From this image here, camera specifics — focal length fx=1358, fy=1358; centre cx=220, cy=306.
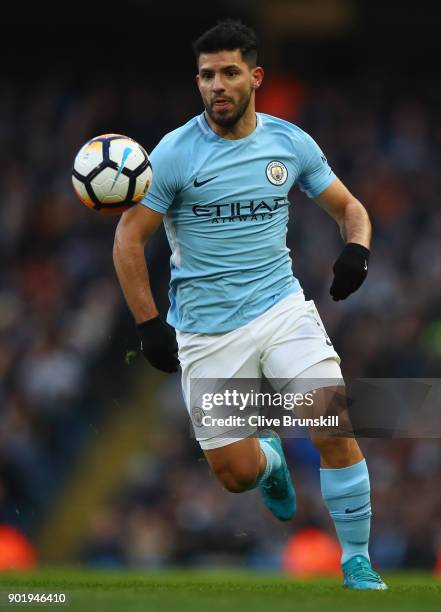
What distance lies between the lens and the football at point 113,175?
6.39 metres

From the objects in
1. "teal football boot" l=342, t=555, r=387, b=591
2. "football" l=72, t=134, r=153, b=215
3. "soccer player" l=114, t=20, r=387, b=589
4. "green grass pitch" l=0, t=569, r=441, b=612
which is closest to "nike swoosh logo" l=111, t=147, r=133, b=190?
"football" l=72, t=134, r=153, b=215

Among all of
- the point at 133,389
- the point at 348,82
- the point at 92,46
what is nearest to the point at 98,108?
the point at 92,46

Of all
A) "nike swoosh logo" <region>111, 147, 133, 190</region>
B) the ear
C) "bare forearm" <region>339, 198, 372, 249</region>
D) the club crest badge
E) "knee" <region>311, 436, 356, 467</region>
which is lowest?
"knee" <region>311, 436, 356, 467</region>

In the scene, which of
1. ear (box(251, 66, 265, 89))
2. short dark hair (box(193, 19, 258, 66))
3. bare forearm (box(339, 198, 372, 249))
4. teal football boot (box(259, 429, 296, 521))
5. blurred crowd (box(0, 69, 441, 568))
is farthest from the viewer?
blurred crowd (box(0, 69, 441, 568))

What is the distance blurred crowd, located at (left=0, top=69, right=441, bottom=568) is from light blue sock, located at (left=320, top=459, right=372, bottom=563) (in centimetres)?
477

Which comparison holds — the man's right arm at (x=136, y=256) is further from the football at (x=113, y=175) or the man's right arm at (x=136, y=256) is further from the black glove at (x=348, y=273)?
the black glove at (x=348, y=273)

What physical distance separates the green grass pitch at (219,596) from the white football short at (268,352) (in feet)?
2.66

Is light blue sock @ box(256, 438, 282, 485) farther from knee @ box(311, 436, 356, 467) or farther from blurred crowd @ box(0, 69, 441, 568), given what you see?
blurred crowd @ box(0, 69, 441, 568)

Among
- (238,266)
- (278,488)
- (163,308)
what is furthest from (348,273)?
(163,308)

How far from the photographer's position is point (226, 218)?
22.1 ft

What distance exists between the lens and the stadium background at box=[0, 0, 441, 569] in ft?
39.7

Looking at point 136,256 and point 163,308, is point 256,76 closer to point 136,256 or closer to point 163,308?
point 136,256

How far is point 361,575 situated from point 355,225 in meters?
1.76

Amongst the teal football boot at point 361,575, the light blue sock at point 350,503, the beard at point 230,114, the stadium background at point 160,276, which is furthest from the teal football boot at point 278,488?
the stadium background at point 160,276
